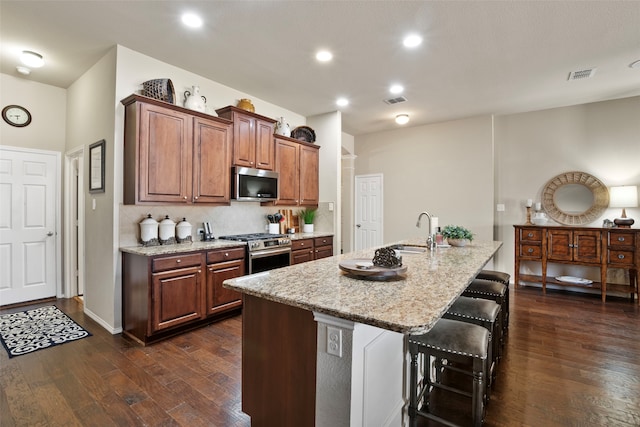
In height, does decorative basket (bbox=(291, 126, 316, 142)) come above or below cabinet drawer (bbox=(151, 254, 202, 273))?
above

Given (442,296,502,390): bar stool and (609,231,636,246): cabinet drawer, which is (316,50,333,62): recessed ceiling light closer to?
(442,296,502,390): bar stool

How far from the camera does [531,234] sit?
185 inches

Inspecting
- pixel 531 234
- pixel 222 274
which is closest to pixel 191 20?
pixel 222 274

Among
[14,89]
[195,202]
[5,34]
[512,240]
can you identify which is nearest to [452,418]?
[195,202]

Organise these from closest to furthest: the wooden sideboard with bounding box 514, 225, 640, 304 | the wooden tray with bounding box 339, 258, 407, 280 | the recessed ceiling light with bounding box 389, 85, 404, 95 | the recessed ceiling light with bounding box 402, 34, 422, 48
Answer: the wooden tray with bounding box 339, 258, 407, 280
the recessed ceiling light with bounding box 402, 34, 422, 48
the recessed ceiling light with bounding box 389, 85, 404, 95
the wooden sideboard with bounding box 514, 225, 640, 304

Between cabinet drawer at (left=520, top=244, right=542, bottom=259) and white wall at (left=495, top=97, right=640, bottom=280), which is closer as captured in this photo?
white wall at (left=495, top=97, right=640, bottom=280)

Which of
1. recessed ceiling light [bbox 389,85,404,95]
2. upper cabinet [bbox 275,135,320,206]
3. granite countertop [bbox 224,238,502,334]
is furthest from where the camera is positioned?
upper cabinet [bbox 275,135,320,206]

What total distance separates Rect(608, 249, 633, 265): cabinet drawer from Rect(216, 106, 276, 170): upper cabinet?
4.78 m

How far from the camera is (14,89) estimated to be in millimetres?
3775

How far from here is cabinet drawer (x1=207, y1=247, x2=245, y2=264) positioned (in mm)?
3225

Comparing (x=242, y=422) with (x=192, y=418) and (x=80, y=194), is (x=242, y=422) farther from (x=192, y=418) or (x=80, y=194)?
(x=80, y=194)

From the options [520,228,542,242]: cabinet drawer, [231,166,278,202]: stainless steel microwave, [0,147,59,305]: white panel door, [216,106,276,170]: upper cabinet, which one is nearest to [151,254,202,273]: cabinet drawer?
[231,166,278,202]: stainless steel microwave

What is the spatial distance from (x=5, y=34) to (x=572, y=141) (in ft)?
23.3

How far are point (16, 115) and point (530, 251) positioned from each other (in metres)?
7.23
